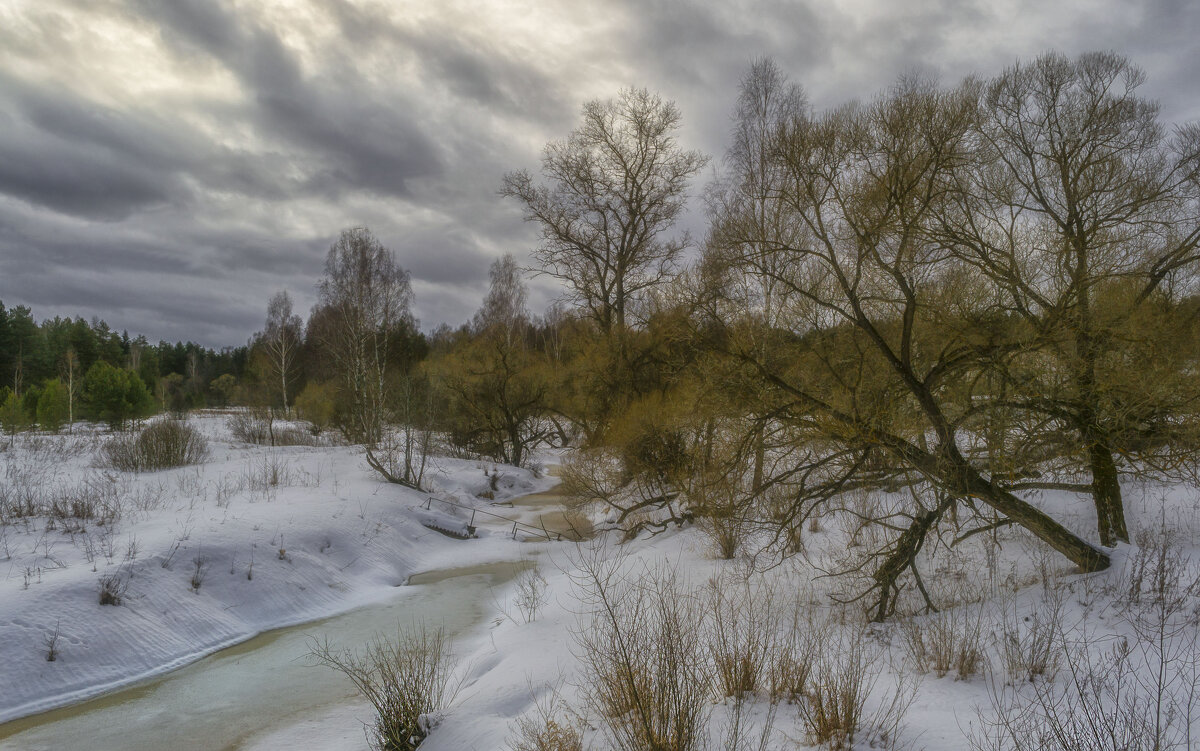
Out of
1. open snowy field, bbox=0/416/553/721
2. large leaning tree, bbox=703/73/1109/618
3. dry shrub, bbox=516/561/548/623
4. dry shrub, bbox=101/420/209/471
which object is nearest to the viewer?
large leaning tree, bbox=703/73/1109/618

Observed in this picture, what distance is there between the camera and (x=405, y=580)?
13727 millimetres

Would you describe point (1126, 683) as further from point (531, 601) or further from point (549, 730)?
point (531, 601)

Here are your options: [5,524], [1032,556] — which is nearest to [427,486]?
[5,524]

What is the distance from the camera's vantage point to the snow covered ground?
18.2 ft

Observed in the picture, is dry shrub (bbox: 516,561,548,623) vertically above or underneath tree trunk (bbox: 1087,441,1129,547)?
underneath

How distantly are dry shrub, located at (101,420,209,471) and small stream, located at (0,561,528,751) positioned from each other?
11523 mm

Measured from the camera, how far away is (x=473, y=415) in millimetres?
27328

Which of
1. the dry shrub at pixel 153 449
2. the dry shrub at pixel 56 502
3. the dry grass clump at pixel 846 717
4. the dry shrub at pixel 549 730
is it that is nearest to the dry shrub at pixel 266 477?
the dry shrub at pixel 153 449

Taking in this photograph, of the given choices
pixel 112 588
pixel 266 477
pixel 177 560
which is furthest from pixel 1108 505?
pixel 266 477

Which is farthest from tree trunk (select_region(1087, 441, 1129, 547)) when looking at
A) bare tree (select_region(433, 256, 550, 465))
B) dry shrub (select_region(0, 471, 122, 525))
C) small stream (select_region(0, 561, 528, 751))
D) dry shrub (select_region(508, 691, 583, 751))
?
bare tree (select_region(433, 256, 550, 465))

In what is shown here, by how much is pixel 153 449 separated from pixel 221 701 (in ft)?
46.3

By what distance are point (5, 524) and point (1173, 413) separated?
57.5ft

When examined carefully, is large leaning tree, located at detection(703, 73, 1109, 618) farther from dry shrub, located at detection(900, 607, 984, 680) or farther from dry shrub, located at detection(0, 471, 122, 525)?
dry shrub, located at detection(0, 471, 122, 525)

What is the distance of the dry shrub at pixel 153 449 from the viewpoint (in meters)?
18.2
